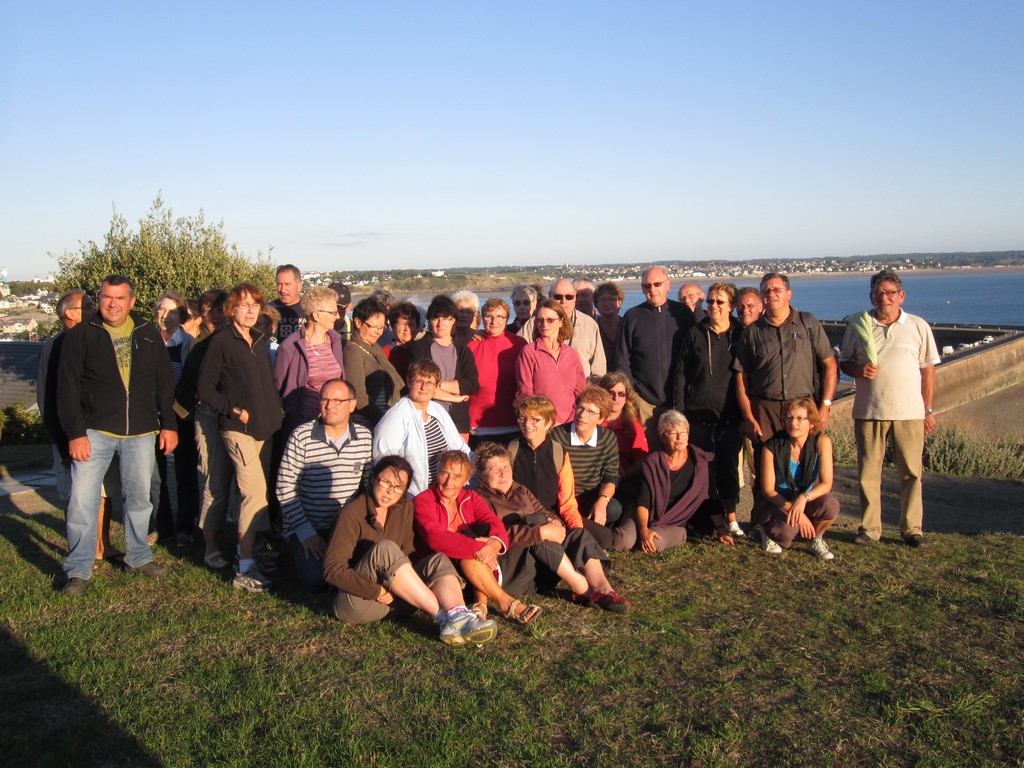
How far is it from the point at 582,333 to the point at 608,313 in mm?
898

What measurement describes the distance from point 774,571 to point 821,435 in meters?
1.12

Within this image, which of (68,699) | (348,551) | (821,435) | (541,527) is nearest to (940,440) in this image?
(821,435)

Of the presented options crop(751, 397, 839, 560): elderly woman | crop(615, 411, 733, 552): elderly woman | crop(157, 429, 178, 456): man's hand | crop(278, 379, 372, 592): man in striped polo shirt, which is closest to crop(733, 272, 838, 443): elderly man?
crop(751, 397, 839, 560): elderly woman

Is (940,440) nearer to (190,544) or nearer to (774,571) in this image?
(774,571)

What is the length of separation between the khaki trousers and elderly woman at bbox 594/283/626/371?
2355mm

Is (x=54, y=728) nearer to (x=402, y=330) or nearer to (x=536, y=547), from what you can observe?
(x=536, y=547)

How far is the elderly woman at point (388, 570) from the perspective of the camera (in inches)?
182

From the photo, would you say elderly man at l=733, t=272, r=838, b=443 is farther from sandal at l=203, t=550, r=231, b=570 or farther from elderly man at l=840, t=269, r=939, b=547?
sandal at l=203, t=550, r=231, b=570

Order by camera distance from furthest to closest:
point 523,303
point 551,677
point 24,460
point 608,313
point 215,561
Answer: point 24,460, point 608,313, point 523,303, point 215,561, point 551,677

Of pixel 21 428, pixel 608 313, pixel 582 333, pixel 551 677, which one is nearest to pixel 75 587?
pixel 551 677

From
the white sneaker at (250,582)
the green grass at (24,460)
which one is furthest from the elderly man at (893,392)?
the green grass at (24,460)

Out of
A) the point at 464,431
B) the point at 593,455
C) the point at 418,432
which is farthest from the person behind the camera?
the point at 464,431

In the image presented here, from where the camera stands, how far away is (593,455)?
20.4 feet

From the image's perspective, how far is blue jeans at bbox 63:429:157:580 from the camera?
18.0 ft
